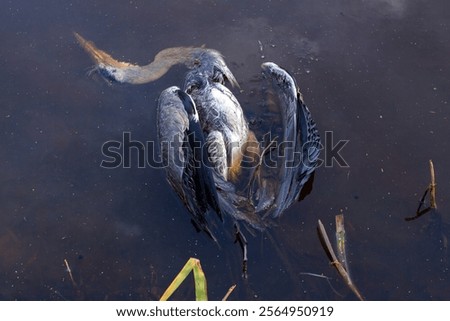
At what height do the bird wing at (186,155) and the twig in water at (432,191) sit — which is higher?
the bird wing at (186,155)

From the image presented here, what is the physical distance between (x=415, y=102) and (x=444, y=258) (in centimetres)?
166

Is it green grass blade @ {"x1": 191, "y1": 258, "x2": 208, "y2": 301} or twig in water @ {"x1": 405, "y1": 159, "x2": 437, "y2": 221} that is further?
twig in water @ {"x1": 405, "y1": 159, "x2": 437, "y2": 221}

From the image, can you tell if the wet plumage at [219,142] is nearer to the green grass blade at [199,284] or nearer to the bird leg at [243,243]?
the bird leg at [243,243]

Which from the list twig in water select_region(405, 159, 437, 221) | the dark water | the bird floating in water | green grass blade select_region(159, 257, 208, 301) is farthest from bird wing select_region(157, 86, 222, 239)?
twig in water select_region(405, 159, 437, 221)

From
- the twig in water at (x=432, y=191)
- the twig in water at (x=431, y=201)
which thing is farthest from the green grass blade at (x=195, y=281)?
the twig in water at (x=432, y=191)

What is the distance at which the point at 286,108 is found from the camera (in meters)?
5.02

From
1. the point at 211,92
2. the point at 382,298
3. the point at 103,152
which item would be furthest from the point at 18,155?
the point at 382,298

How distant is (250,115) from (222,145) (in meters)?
0.54

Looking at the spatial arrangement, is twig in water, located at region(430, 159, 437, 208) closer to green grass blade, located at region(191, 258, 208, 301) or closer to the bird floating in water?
the bird floating in water

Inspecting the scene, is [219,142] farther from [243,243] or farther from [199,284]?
[199,284]

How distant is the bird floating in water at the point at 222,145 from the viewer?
4.37 meters

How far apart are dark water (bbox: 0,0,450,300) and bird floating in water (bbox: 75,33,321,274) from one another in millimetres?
145
